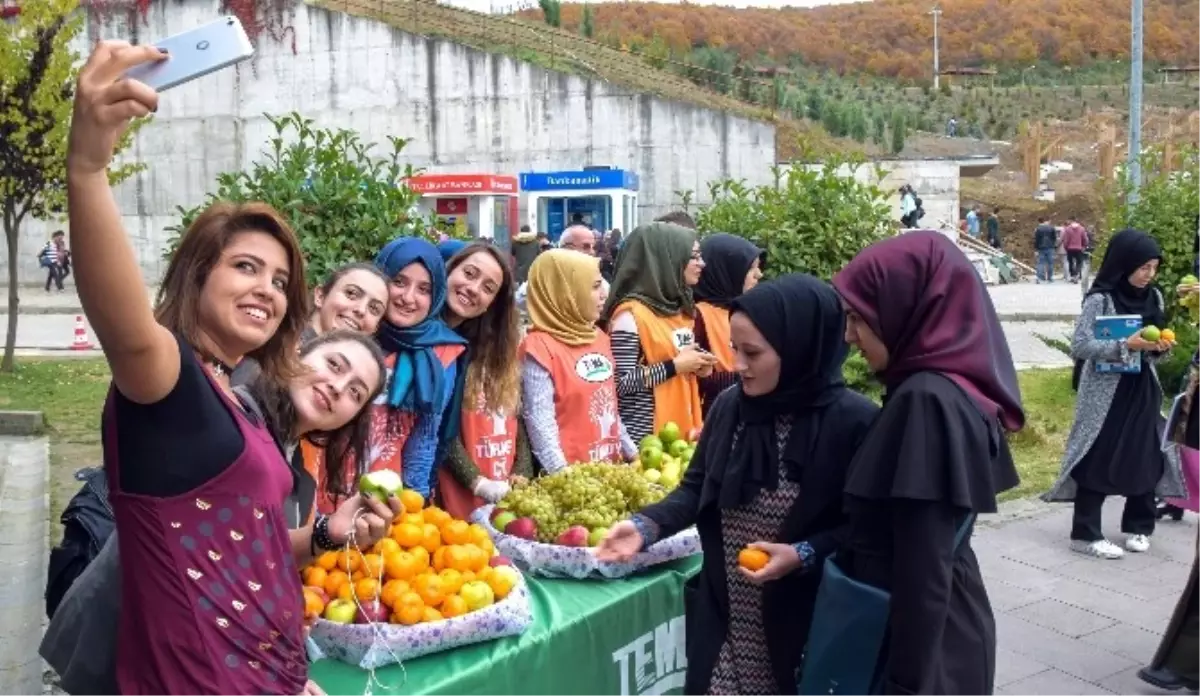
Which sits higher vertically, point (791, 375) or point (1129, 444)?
point (791, 375)

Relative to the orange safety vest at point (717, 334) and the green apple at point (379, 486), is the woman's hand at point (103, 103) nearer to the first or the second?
the green apple at point (379, 486)

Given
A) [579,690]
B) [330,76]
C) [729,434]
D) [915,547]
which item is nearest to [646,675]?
[579,690]

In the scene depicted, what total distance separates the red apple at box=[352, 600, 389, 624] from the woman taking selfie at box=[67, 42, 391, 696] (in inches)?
26.4

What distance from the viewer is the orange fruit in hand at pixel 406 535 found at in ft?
9.94

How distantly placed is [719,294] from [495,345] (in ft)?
5.59

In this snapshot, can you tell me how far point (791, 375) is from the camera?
9.68 feet

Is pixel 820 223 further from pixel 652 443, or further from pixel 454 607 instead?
pixel 454 607

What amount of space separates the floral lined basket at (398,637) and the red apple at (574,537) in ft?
1.77

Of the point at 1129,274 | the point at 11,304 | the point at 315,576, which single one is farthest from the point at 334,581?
the point at 11,304

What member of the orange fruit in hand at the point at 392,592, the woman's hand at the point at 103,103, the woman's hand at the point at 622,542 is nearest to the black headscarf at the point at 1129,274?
the woman's hand at the point at 622,542

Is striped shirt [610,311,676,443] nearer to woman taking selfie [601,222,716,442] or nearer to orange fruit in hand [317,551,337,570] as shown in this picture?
woman taking selfie [601,222,716,442]

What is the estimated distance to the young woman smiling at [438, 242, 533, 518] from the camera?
4.08 meters

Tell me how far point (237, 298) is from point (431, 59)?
23.6 metres

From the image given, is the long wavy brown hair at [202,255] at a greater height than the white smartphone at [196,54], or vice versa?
the white smartphone at [196,54]
